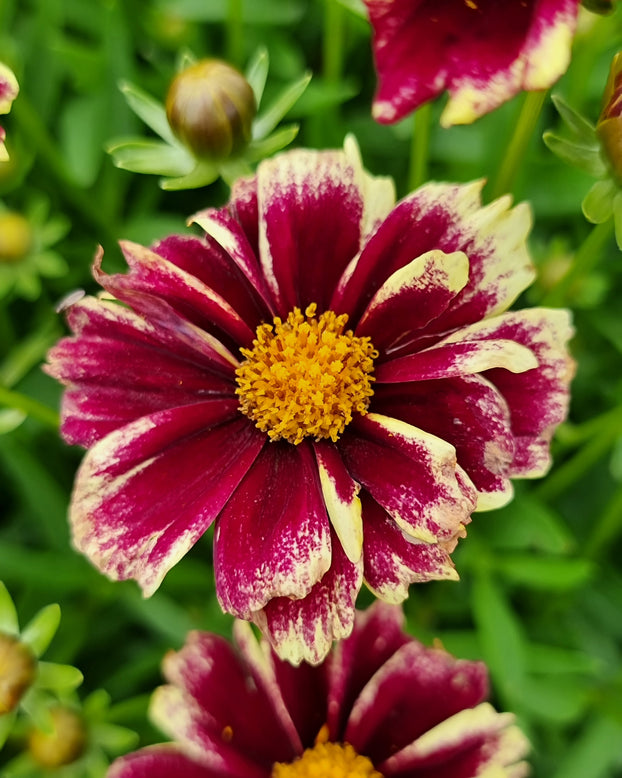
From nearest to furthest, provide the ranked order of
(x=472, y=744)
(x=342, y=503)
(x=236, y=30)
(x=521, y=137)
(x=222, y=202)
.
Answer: (x=342, y=503)
(x=472, y=744)
(x=521, y=137)
(x=236, y=30)
(x=222, y=202)

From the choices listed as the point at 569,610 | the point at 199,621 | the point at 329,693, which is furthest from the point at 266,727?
the point at 569,610

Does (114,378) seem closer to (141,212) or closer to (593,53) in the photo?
(141,212)

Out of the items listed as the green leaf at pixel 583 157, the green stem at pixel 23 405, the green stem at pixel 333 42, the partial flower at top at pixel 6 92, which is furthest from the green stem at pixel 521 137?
the green stem at pixel 23 405

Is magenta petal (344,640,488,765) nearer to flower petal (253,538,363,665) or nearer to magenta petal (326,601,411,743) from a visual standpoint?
magenta petal (326,601,411,743)

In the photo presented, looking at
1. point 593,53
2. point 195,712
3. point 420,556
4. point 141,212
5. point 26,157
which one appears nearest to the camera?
point 420,556

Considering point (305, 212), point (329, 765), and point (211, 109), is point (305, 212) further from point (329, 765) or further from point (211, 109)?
Answer: point (329, 765)

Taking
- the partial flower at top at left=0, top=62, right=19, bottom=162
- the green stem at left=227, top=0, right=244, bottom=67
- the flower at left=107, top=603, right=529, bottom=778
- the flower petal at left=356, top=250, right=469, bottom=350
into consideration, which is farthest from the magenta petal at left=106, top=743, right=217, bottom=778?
the green stem at left=227, top=0, right=244, bottom=67

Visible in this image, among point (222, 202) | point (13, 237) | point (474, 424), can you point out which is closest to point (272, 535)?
point (474, 424)
